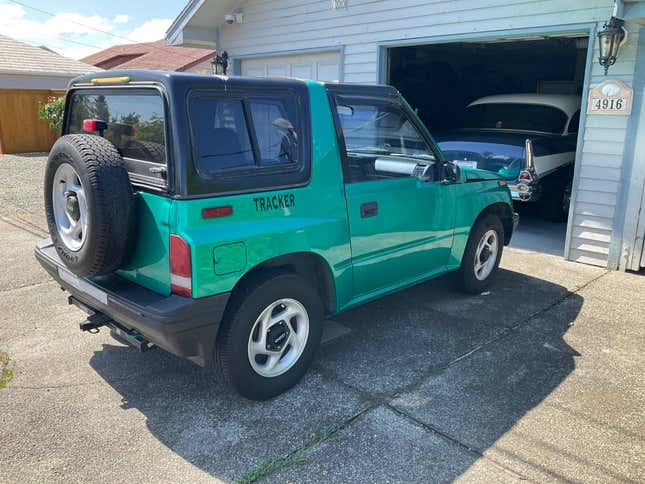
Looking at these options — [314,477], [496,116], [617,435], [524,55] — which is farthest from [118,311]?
[524,55]

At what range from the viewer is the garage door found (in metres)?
9.34

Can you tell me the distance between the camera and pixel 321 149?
135 inches

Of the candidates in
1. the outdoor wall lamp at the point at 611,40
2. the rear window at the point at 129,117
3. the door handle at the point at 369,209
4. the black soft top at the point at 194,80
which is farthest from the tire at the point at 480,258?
the rear window at the point at 129,117

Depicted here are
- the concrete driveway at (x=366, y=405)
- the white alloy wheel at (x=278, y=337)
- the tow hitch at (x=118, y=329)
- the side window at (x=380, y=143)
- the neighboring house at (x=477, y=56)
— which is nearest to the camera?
the concrete driveway at (x=366, y=405)

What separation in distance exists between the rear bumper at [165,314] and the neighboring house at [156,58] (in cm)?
1894

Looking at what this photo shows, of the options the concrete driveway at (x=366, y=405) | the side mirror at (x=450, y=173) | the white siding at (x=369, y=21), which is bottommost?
the concrete driveway at (x=366, y=405)

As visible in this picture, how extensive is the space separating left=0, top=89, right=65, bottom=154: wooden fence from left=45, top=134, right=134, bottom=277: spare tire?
15.0 meters

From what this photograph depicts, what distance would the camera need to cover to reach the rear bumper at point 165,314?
2.81 meters

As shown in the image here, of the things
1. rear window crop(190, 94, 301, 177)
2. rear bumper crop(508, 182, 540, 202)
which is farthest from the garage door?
rear window crop(190, 94, 301, 177)

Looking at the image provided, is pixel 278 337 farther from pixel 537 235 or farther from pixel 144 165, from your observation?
pixel 537 235

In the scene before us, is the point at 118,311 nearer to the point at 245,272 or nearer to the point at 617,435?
the point at 245,272

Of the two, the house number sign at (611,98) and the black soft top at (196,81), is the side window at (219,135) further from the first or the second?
the house number sign at (611,98)

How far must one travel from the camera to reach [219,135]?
2980mm

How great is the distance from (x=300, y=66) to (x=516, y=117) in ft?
12.9
